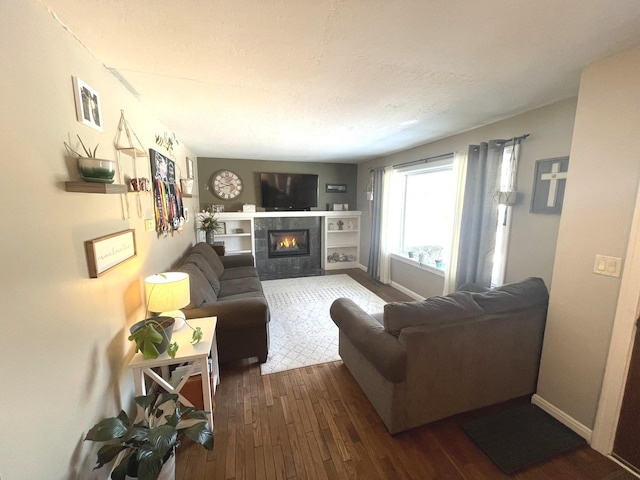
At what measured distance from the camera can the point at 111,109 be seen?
1.61m

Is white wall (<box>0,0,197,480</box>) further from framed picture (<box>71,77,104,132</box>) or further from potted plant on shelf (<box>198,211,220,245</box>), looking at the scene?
potted plant on shelf (<box>198,211,220,245</box>)

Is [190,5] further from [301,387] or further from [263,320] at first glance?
[301,387]

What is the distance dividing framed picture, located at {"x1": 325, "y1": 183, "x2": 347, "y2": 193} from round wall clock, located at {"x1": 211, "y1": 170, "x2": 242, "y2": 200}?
6.06 ft

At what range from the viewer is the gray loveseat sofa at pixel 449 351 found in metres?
1.63

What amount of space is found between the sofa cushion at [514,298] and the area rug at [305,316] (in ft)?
4.69

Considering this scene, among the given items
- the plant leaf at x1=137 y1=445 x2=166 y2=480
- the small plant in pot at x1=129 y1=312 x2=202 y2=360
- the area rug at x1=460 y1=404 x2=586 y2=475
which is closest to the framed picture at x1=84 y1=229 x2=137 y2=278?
the small plant in pot at x1=129 y1=312 x2=202 y2=360

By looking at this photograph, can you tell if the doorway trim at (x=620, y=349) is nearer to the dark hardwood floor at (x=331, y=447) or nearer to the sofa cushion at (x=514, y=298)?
the dark hardwood floor at (x=331, y=447)

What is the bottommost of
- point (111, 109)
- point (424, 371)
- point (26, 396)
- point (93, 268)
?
point (424, 371)

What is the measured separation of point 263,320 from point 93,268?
1317 millimetres

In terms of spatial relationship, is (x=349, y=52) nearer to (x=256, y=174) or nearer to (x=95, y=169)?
(x=95, y=169)

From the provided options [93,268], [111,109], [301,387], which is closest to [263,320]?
[301,387]

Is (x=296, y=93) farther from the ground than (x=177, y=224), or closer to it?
farther from the ground

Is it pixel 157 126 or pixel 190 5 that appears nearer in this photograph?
pixel 190 5

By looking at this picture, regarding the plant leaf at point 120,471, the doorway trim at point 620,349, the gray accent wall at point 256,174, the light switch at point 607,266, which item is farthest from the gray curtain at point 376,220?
the plant leaf at point 120,471
